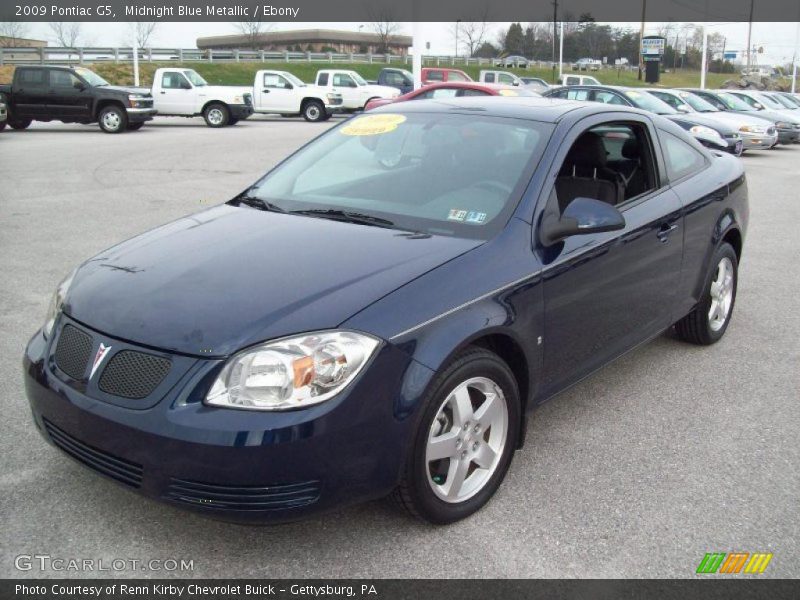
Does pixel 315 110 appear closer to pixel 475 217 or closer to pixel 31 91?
pixel 31 91

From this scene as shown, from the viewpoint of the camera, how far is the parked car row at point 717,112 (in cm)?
1659

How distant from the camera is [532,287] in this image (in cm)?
330

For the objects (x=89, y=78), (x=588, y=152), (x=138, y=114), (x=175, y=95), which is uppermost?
(x=89, y=78)

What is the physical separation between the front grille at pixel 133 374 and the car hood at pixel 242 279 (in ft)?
0.19

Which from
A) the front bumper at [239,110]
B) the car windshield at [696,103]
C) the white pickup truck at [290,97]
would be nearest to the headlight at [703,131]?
the car windshield at [696,103]

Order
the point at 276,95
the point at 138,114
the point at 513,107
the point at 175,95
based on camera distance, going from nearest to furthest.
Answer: the point at 513,107
the point at 138,114
the point at 175,95
the point at 276,95

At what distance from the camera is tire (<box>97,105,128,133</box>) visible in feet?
70.3

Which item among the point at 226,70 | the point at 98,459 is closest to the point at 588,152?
the point at 98,459

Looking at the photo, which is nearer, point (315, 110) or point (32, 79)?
point (32, 79)

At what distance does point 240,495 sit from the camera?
8.37ft

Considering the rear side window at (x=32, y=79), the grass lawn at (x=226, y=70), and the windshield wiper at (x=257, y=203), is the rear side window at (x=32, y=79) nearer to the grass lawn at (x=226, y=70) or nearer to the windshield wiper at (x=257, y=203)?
the grass lawn at (x=226, y=70)

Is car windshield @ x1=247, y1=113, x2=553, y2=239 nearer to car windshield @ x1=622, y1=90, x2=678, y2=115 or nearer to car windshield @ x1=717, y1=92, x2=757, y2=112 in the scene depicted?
car windshield @ x1=622, y1=90, x2=678, y2=115

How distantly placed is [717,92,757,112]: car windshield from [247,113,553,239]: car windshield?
21388mm

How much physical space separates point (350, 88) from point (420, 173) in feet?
84.9
